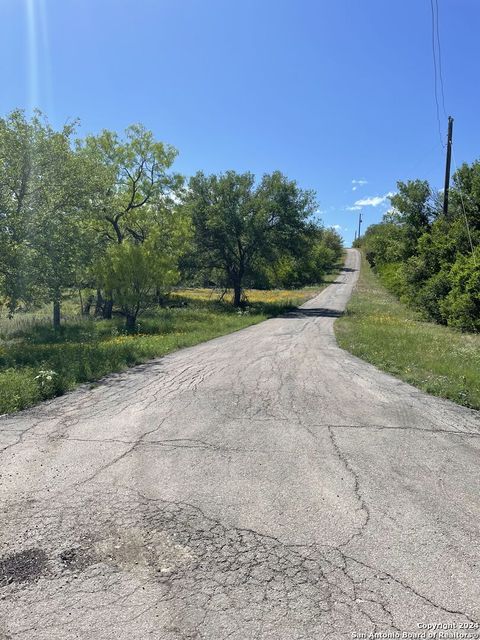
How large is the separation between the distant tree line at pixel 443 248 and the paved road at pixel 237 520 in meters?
14.5

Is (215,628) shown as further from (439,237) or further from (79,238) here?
(439,237)

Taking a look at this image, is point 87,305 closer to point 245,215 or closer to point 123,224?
point 123,224

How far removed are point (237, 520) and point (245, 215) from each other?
91.2ft

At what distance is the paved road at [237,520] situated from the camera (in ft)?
8.30

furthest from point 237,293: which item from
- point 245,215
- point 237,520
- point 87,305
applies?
point 237,520

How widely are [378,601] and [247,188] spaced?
30.0 m

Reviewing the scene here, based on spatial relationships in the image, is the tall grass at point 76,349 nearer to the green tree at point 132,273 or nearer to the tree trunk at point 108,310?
the green tree at point 132,273

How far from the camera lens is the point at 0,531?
11.0ft

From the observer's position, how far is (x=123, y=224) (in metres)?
28.5

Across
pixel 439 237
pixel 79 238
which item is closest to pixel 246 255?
pixel 439 237

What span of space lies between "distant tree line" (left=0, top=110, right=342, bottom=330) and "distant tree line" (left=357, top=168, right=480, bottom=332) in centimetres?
750

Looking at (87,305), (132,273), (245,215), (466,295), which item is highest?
(245,215)

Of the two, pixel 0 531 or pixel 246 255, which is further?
pixel 246 255

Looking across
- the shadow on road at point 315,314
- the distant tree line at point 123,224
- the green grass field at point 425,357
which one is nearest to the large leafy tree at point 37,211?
the distant tree line at point 123,224
